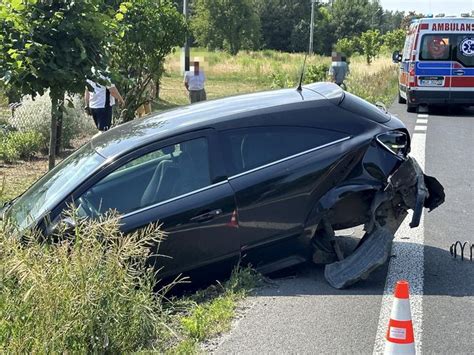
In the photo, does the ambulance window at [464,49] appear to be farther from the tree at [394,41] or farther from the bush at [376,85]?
the tree at [394,41]

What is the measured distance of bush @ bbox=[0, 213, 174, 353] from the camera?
408 cm

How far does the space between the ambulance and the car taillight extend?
40.6 ft

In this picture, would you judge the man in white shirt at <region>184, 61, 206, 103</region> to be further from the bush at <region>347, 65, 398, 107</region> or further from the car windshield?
the car windshield

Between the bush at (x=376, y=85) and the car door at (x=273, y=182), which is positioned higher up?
the car door at (x=273, y=182)

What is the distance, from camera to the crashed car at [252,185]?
18.0 ft

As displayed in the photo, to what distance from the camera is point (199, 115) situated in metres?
6.00

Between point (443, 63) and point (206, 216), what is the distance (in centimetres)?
1395

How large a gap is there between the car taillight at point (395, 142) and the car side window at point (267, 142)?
0.35 metres

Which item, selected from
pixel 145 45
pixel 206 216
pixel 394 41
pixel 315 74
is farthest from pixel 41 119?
pixel 394 41

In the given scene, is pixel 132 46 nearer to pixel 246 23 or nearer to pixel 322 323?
pixel 322 323

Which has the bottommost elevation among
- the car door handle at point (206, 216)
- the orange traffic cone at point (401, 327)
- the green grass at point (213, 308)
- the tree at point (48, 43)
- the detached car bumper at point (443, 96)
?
the detached car bumper at point (443, 96)

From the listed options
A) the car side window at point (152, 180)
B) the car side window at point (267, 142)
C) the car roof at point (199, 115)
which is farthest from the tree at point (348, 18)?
the car side window at point (152, 180)

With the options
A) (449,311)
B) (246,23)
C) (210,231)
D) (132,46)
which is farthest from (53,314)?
(246,23)

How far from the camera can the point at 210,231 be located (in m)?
5.53
